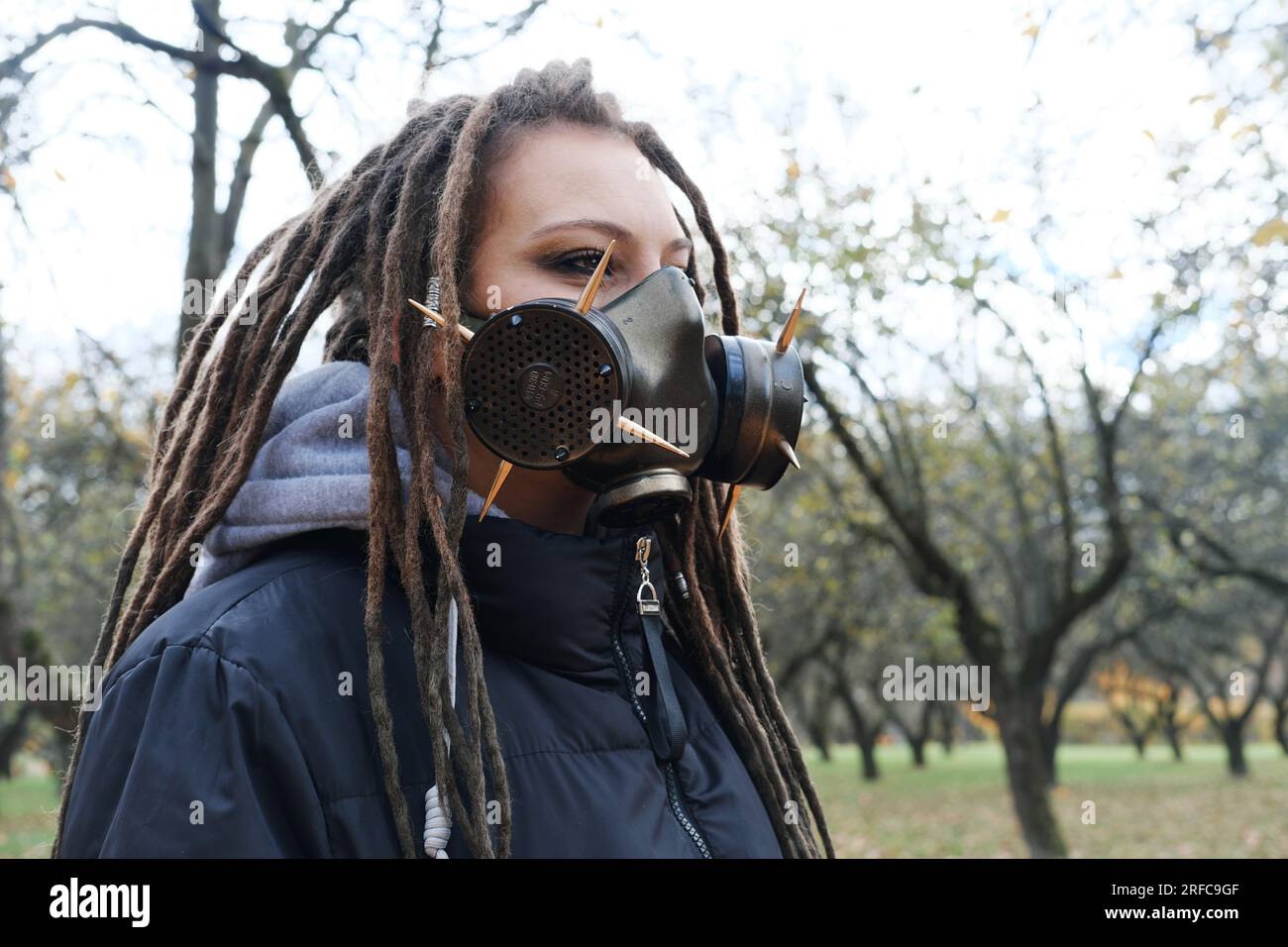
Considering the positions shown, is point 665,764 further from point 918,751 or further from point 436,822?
point 918,751

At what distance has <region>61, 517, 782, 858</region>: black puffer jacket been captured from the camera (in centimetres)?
127

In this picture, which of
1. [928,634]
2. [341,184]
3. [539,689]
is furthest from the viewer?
[928,634]

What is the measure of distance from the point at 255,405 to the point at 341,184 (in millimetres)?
483

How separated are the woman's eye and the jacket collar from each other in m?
0.42

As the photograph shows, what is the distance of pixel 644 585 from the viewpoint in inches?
70.8

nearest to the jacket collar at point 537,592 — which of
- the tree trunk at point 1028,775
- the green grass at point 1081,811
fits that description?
the green grass at point 1081,811

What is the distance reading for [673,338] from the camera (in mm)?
1824

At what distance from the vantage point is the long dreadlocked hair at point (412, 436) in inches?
58.9

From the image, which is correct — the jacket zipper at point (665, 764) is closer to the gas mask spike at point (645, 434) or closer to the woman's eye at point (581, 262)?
the gas mask spike at point (645, 434)

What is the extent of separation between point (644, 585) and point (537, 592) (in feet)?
0.76

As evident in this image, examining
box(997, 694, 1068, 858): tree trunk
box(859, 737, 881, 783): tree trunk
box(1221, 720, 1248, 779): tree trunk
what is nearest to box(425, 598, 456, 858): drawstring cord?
box(997, 694, 1068, 858): tree trunk

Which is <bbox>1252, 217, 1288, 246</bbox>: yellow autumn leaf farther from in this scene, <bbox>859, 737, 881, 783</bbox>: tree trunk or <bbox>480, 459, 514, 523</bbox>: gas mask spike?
<bbox>859, 737, 881, 783</bbox>: tree trunk
